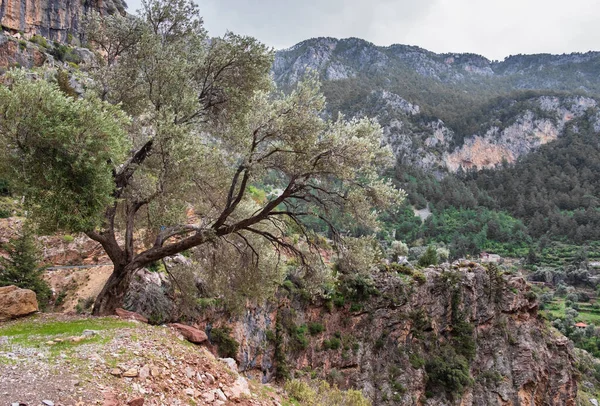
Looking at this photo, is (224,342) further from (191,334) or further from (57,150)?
(57,150)

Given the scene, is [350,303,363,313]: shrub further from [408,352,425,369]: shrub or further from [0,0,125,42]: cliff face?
[0,0,125,42]: cliff face

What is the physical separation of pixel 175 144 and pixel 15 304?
288 inches

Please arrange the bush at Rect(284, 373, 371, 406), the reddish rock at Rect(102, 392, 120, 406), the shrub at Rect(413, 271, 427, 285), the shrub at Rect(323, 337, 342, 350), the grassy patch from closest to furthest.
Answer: the reddish rock at Rect(102, 392, 120, 406), the grassy patch, the bush at Rect(284, 373, 371, 406), the shrub at Rect(323, 337, 342, 350), the shrub at Rect(413, 271, 427, 285)

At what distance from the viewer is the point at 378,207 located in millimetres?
11219

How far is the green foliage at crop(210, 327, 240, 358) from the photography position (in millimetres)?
17531

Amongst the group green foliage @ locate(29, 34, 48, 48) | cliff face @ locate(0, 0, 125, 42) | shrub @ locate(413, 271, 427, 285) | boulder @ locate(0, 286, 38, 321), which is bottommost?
boulder @ locate(0, 286, 38, 321)

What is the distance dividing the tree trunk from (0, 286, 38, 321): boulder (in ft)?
6.17

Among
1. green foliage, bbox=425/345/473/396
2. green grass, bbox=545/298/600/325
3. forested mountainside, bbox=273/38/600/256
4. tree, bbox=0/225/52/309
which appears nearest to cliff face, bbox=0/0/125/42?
forested mountainside, bbox=273/38/600/256

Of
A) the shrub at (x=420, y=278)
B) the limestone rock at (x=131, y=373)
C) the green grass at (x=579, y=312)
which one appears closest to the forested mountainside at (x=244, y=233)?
the limestone rock at (x=131, y=373)

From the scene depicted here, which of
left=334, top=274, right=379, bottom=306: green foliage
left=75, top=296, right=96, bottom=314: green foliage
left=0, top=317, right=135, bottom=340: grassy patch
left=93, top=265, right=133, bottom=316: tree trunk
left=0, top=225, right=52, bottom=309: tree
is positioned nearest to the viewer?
left=0, top=317, right=135, bottom=340: grassy patch

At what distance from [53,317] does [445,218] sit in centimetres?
13042

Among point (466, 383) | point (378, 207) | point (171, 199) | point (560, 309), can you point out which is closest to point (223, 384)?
point (171, 199)

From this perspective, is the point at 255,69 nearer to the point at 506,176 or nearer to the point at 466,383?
the point at 466,383

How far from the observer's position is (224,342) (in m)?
17.8
